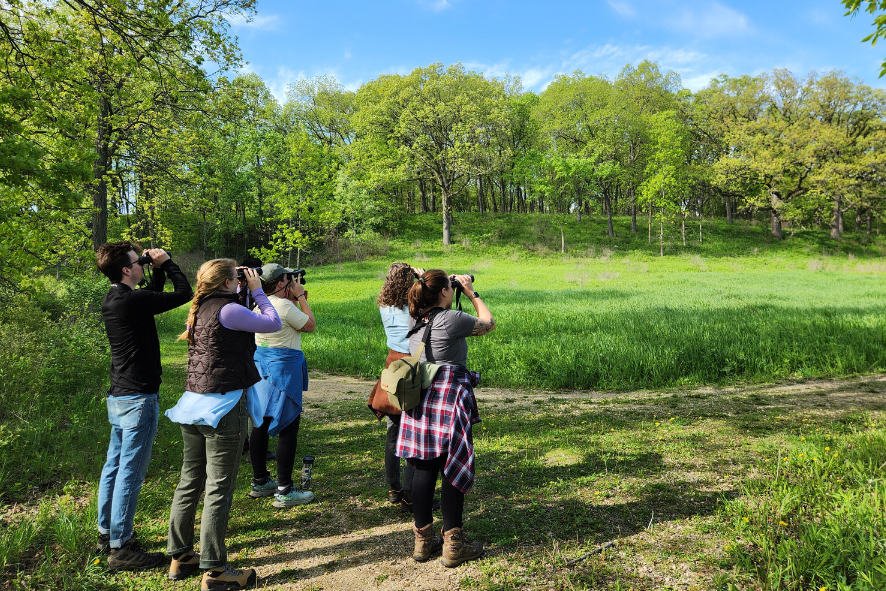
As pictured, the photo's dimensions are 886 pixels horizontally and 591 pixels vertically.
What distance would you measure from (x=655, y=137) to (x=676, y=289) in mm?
21240

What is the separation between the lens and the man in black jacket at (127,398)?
334cm

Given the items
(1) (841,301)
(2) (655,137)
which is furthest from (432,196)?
(1) (841,301)

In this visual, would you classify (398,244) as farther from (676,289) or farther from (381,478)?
(381,478)

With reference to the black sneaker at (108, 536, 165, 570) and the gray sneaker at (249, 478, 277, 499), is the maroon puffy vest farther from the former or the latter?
the gray sneaker at (249, 478, 277, 499)

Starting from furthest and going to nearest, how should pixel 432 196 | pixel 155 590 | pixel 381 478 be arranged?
pixel 432 196, pixel 381 478, pixel 155 590

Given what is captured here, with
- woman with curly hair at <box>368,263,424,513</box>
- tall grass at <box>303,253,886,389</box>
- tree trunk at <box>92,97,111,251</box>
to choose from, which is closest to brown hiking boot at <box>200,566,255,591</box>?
woman with curly hair at <box>368,263,424,513</box>

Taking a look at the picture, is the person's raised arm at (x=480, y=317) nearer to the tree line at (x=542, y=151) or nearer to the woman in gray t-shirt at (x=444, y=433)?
the woman in gray t-shirt at (x=444, y=433)

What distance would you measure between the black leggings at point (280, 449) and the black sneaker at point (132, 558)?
1.07 metres

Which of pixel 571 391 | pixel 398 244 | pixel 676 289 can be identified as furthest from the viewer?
pixel 398 244

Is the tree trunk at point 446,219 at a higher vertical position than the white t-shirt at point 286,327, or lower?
higher

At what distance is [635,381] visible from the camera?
29.7 ft

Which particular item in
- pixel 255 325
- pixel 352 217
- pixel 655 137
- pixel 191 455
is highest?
pixel 655 137

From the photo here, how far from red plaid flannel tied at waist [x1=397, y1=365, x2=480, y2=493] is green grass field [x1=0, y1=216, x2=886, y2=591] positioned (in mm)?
706

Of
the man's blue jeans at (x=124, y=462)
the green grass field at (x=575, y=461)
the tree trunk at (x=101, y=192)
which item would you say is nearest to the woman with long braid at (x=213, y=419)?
the green grass field at (x=575, y=461)
